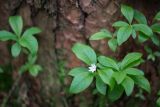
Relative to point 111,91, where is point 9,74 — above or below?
below

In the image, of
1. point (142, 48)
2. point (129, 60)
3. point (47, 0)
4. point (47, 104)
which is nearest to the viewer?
point (129, 60)

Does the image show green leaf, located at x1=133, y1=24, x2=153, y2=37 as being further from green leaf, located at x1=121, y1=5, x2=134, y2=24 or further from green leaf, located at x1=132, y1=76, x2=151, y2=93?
green leaf, located at x1=132, y1=76, x2=151, y2=93

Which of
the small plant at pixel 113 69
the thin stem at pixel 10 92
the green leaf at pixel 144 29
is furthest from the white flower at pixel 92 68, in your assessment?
the thin stem at pixel 10 92

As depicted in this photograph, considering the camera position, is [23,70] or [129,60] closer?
[129,60]

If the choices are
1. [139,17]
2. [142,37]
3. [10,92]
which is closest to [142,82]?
[142,37]

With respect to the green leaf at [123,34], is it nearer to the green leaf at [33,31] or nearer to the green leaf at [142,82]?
the green leaf at [142,82]

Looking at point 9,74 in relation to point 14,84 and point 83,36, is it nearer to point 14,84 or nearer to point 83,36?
point 14,84

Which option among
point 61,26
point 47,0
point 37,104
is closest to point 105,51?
point 61,26
